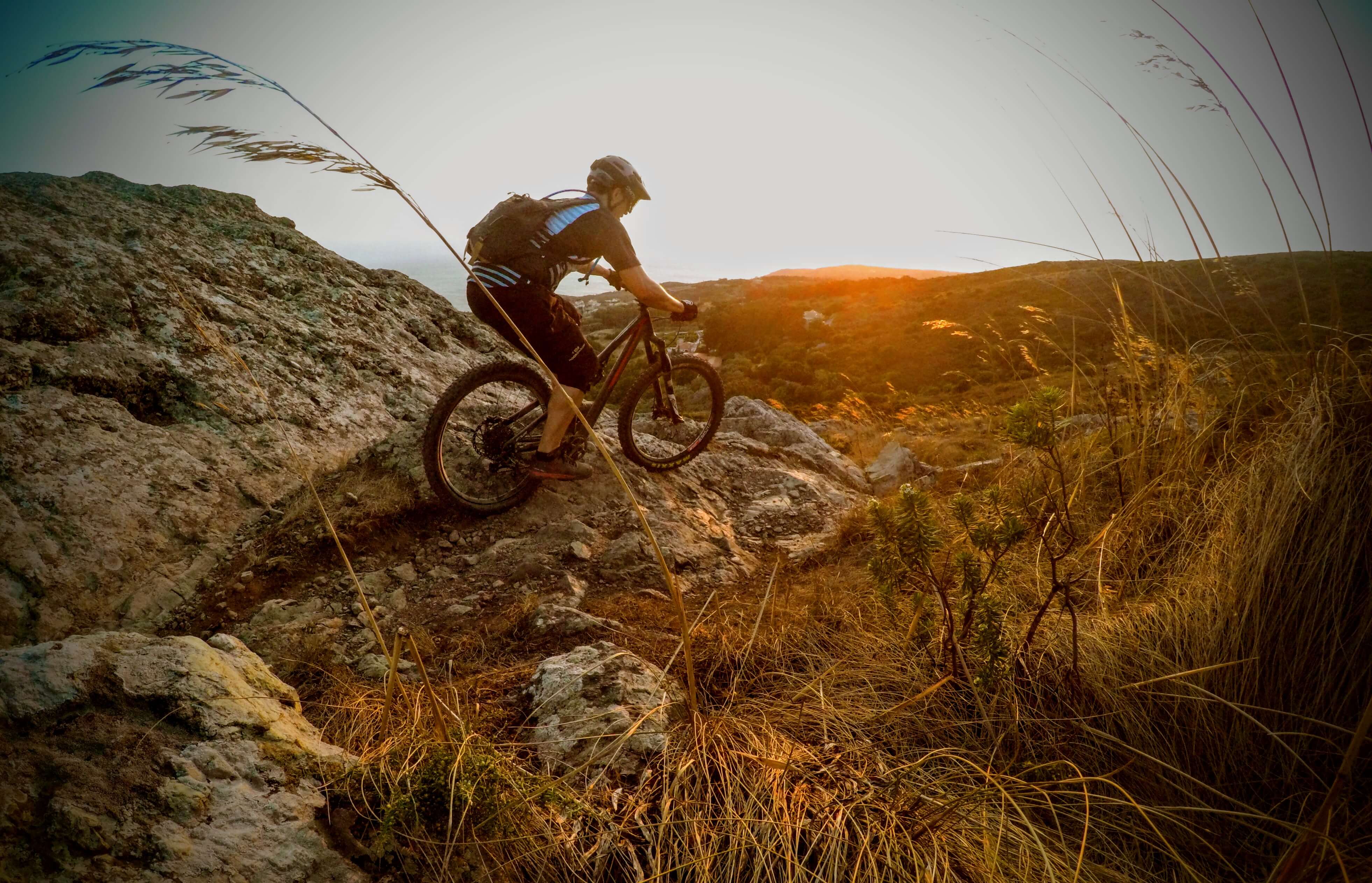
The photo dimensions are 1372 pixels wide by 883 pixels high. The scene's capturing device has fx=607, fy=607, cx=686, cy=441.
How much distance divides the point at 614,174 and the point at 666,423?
8.49ft

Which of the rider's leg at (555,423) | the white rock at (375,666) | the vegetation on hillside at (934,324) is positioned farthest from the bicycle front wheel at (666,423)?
the white rock at (375,666)

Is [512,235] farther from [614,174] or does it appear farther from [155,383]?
[155,383]

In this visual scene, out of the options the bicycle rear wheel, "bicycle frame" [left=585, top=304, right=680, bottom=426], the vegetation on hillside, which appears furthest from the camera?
the vegetation on hillside

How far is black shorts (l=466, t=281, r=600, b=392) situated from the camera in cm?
392

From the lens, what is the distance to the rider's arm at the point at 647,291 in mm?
4293

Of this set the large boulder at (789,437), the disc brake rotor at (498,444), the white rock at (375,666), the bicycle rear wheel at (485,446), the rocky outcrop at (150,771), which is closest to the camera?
the rocky outcrop at (150,771)

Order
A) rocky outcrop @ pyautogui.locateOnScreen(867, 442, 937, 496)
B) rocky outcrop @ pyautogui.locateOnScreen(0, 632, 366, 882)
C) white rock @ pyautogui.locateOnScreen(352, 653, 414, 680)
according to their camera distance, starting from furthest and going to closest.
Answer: rocky outcrop @ pyautogui.locateOnScreen(867, 442, 937, 496)
white rock @ pyautogui.locateOnScreen(352, 653, 414, 680)
rocky outcrop @ pyautogui.locateOnScreen(0, 632, 366, 882)

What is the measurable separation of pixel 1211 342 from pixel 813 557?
2.67 m

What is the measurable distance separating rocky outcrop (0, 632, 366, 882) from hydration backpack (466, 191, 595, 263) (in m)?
2.80

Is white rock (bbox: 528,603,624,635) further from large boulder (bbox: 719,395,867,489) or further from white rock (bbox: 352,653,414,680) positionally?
large boulder (bbox: 719,395,867,489)

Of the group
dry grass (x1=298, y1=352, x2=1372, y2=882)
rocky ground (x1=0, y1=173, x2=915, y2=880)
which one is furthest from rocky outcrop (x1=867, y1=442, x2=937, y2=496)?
dry grass (x1=298, y1=352, x2=1372, y2=882)

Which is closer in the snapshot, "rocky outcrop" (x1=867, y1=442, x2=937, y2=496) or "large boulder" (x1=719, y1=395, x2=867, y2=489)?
"rocky outcrop" (x1=867, y1=442, x2=937, y2=496)

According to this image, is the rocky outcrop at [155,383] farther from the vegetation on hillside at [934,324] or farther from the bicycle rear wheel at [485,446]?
the vegetation on hillside at [934,324]

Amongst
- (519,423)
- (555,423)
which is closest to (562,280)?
(555,423)
